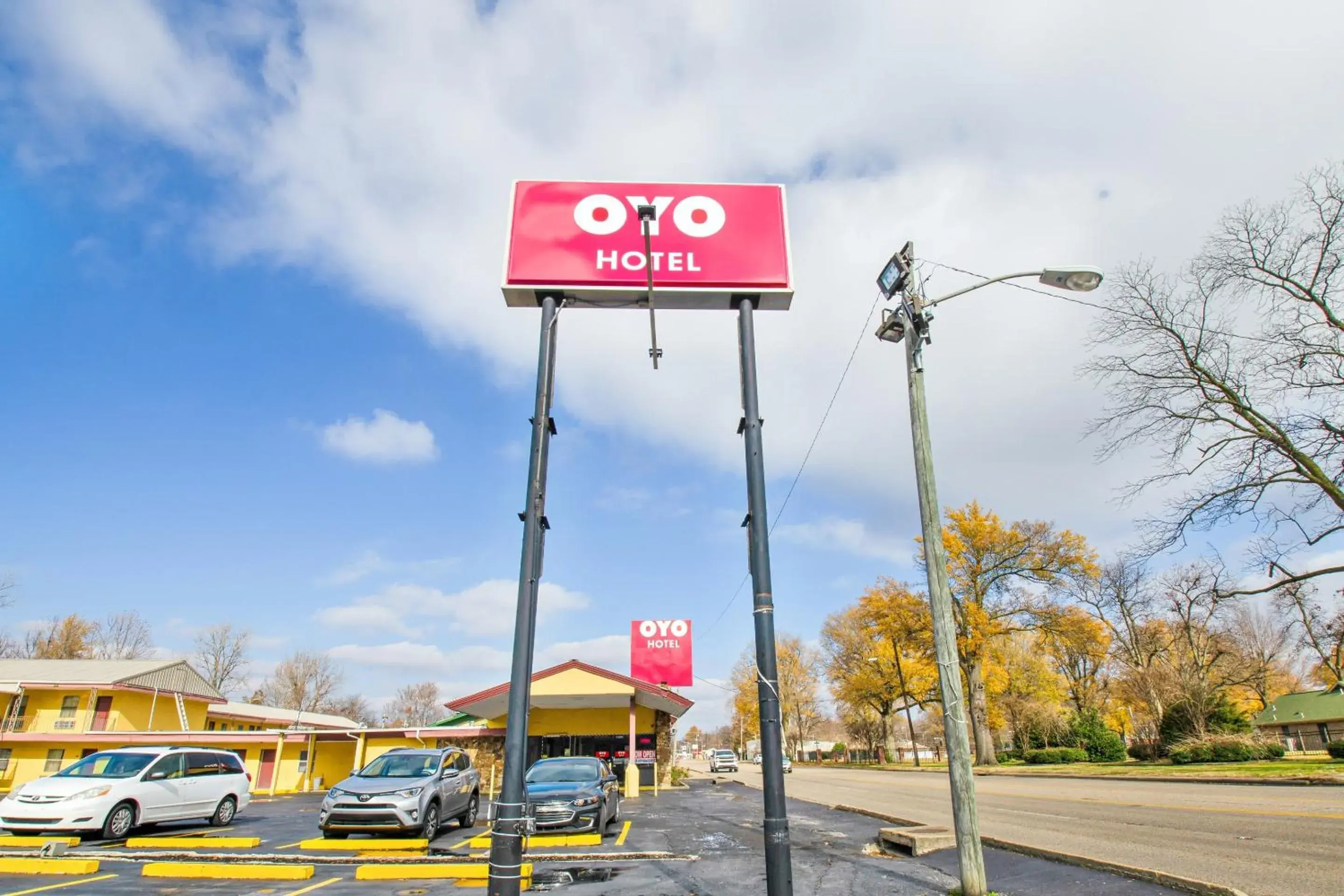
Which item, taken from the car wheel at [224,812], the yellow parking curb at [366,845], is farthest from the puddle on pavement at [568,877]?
the car wheel at [224,812]

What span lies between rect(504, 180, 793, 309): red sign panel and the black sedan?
27.3 ft

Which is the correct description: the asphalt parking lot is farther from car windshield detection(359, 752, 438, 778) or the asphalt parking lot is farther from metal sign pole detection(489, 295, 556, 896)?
metal sign pole detection(489, 295, 556, 896)

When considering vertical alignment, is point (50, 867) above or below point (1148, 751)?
above

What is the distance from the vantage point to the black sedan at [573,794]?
12266 millimetres

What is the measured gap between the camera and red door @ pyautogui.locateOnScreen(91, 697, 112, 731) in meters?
29.6

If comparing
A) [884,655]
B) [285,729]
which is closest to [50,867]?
[285,729]

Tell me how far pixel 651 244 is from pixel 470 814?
519 inches

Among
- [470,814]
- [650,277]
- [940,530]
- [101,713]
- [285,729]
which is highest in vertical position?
[650,277]

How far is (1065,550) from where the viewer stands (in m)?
33.8

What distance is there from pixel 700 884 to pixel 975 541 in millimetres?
32244

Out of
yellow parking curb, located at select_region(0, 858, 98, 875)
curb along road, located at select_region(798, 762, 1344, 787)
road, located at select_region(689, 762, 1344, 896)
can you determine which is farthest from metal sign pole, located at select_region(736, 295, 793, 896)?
curb along road, located at select_region(798, 762, 1344, 787)

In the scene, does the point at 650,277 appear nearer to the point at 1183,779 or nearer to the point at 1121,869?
the point at 1121,869

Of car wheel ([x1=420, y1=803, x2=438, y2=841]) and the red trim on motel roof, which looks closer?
car wheel ([x1=420, y1=803, x2=438, y2=841])

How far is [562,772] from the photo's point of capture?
1463 centimetres
